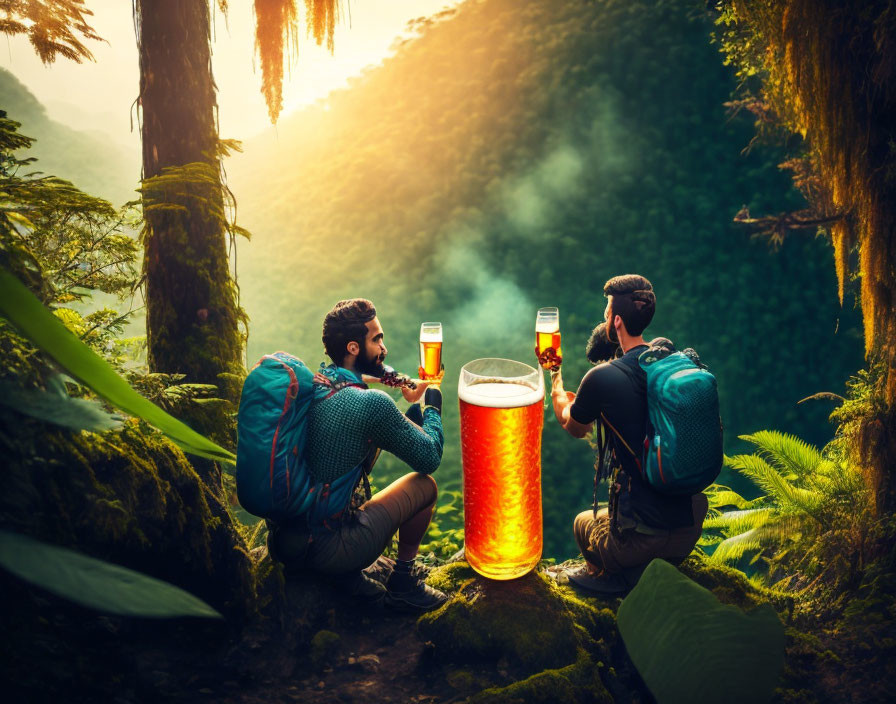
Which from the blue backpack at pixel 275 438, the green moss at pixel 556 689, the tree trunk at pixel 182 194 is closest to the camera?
the green moss at pixel 556 689

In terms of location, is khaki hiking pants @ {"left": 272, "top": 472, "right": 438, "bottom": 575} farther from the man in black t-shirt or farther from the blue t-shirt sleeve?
the man in black t-shirt

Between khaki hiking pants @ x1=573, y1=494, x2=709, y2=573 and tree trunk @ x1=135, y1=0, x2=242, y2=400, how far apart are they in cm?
292

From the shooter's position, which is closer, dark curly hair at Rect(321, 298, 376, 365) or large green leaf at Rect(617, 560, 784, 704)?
large green leaf at Rect(617, 560, 784, 704)

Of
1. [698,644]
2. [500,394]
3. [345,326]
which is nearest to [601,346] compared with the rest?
[500,394]

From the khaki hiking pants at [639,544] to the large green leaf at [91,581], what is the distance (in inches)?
118

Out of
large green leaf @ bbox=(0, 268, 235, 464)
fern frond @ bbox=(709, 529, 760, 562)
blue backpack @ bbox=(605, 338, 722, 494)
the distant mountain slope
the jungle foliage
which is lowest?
fern frond @ bbox=(709, 529, 760, 562)

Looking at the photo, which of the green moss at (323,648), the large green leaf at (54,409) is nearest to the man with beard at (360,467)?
the green moss at (323,648)

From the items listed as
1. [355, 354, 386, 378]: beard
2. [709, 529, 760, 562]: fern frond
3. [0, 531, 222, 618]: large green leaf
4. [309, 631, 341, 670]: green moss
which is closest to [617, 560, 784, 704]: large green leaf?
[0, 531, 222, 618]: large green leaf

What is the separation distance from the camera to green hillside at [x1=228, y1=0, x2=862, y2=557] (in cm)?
1354

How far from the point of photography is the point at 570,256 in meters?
14.9

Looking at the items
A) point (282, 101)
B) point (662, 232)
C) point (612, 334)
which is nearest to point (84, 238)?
point (282, 101)

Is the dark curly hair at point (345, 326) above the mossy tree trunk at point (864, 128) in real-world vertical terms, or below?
below

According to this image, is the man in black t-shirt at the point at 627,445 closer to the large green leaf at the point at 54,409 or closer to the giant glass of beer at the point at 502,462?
the giant glass of beer at the point at 502,462

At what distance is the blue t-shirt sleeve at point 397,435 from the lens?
276 centimetres
